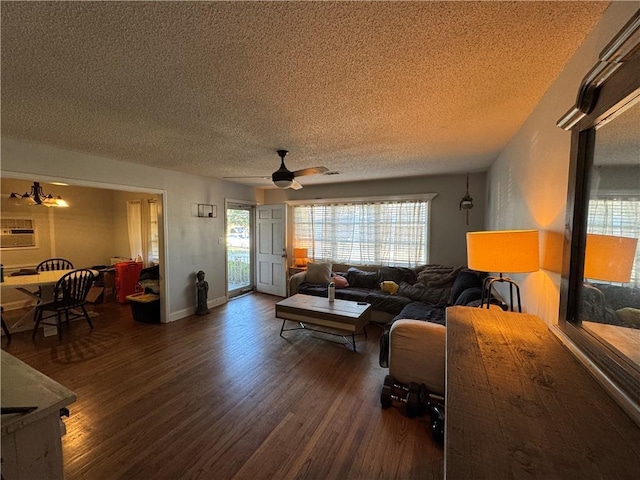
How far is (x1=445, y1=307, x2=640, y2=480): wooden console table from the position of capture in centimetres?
54

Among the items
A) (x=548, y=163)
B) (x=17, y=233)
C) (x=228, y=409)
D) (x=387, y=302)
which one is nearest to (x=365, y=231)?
(x=387, y=302)

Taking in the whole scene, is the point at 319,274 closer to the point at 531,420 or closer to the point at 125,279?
the point at 125,279

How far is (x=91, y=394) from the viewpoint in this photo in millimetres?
2367

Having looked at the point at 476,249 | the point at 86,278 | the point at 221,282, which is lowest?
the point at 221,282

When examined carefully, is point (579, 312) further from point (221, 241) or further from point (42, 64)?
point (221, 241)

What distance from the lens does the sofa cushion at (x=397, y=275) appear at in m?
4.59

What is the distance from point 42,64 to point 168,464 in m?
2.39

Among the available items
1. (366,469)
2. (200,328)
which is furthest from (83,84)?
(200,328)

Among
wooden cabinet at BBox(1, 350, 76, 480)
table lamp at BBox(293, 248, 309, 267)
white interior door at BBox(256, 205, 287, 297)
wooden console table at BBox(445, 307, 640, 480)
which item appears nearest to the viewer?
wooden console table at BBox(445, 307, 640, 480)

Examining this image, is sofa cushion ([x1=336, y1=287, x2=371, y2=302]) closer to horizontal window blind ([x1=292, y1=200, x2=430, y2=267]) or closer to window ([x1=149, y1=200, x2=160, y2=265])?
horizontal window blind ([x1=292, y1=200, x2=430, y2=267])

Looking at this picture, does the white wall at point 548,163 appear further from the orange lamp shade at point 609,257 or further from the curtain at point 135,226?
the curtain at point 135,226

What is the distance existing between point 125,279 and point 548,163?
21.3 ft

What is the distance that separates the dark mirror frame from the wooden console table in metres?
0.05

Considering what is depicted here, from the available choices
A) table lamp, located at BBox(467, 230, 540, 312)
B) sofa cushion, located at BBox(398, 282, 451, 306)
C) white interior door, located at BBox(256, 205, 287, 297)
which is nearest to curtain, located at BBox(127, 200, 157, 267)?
white interior door, located at BBox(256, 205, 287, 297)
